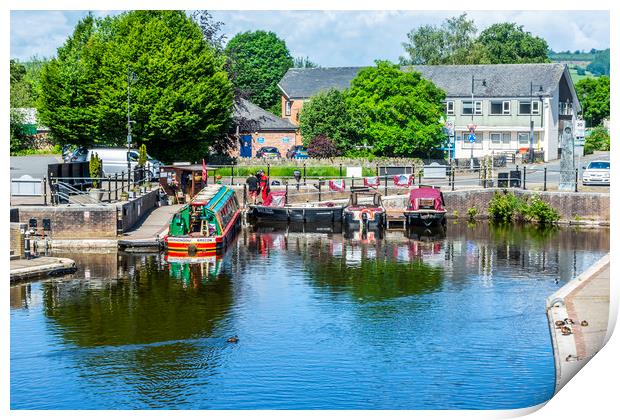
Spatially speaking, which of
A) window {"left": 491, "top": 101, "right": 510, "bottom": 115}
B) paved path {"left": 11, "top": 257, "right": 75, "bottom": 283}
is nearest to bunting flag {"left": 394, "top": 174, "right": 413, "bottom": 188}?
paved path {"left": 11, "top": 257, "right": 75, "bottom": 283}

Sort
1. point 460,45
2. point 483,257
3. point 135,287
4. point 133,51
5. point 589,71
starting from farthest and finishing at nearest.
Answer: point 589,71 → point 460,45 → point 133,51 → point 483,257 → point 135,287

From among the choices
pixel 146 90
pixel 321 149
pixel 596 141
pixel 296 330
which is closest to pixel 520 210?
pixel 321 149

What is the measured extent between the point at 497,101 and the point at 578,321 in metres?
64.4

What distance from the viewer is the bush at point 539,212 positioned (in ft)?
181

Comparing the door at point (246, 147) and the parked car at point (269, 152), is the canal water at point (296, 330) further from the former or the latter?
the door at point (246, 147)

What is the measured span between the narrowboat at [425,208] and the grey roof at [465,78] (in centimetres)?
3574

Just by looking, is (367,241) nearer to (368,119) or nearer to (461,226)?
(461,226)

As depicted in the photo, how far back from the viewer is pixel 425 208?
54.6 m

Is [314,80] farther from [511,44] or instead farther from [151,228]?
[151,228]

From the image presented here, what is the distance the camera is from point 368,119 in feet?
254

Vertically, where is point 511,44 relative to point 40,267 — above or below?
above
